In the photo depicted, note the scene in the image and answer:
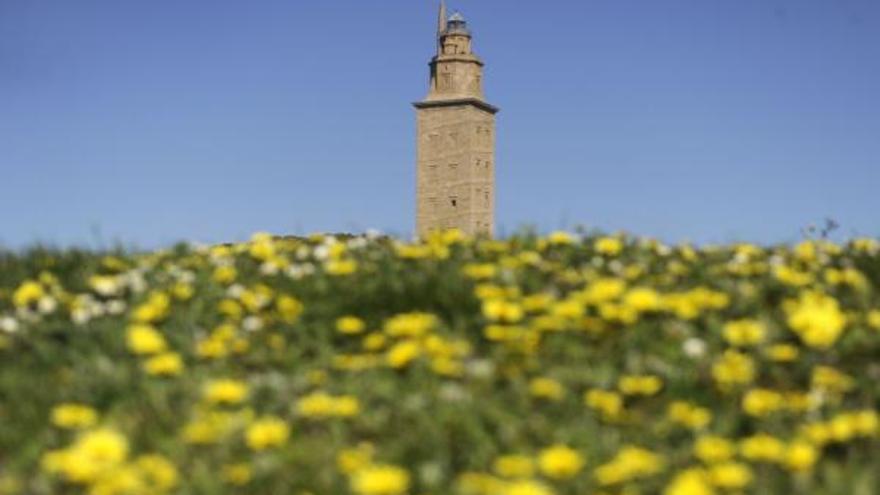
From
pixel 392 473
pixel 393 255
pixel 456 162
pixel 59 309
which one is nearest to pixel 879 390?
pixel 392 473

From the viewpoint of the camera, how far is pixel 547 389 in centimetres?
568

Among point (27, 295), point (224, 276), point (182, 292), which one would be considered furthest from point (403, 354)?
point (27, 295)

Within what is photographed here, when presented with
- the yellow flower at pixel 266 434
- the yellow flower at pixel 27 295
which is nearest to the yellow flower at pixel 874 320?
the yellow flower at pixel 266 434

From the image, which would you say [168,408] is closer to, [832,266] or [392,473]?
[392,473]

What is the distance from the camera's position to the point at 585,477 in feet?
16.5

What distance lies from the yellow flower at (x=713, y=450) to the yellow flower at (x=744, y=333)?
112 cm

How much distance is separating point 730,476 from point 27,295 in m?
4.47

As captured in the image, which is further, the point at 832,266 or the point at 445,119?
the point at 445,119

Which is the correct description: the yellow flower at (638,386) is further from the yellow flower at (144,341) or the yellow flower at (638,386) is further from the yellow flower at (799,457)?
the yellow flower at (144,341)

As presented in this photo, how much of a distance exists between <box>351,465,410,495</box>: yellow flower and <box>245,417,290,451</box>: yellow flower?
44 cm

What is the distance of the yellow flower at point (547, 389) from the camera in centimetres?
568

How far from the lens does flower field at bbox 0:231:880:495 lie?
16.6 feet

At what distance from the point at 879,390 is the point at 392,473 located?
2.62m

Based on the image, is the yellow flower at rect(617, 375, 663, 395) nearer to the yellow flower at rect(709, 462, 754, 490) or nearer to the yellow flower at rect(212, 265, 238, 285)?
the yellow flower at rect(709, 462, 754, 490)
